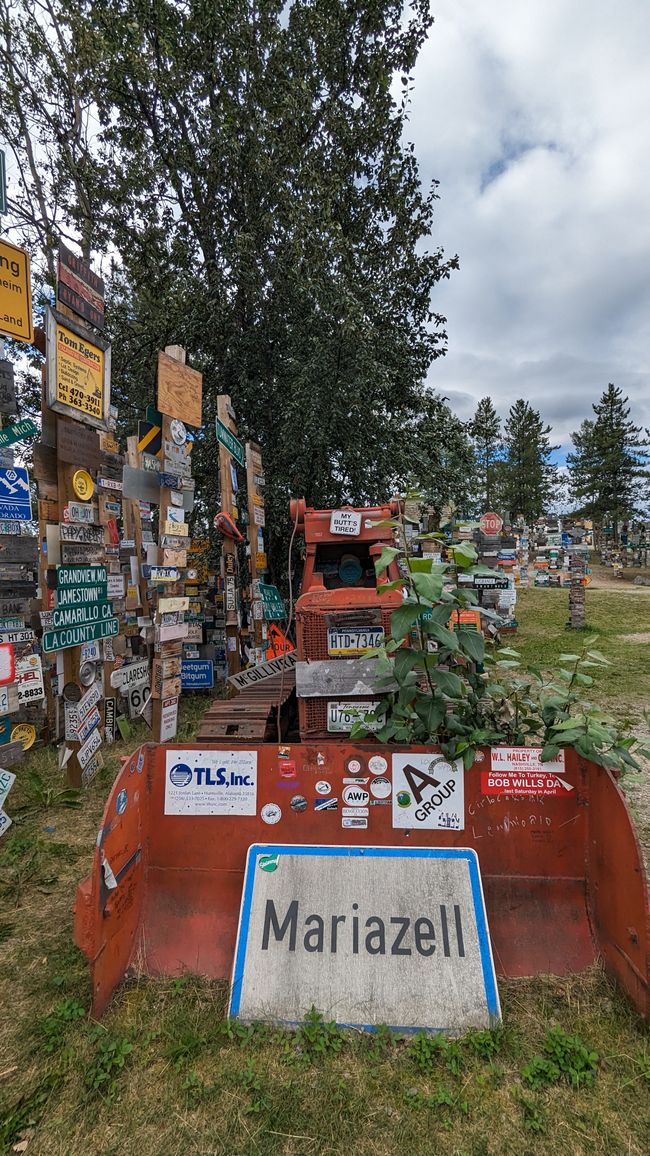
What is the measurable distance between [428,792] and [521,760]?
513 millimetres

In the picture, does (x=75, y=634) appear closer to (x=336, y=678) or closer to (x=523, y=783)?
(x=336, y=678)

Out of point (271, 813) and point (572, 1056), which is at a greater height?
point (271, 813)

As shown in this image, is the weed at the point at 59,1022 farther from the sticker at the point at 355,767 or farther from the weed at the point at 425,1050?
the sticker at the point at 355,767

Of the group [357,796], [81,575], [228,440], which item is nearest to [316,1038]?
[357,796]

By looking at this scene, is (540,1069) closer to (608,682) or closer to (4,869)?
(4,869)

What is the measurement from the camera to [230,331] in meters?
11.3

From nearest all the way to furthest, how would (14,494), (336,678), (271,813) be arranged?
(271,813), (336,678), (14,494)

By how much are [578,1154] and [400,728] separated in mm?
1681

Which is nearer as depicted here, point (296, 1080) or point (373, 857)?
point (296, 1080)

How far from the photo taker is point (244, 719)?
13.6ft

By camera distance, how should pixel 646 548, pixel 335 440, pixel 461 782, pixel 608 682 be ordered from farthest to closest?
pixel 646 548 → pixel 335 440 → pixel 608 682 → pixel 461 782

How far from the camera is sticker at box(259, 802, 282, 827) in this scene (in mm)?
2998

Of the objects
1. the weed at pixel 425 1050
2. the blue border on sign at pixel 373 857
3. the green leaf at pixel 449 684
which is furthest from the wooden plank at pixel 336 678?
the weed at pixel 425 1050

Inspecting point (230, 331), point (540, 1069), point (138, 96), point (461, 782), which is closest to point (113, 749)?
point (461, 782)
